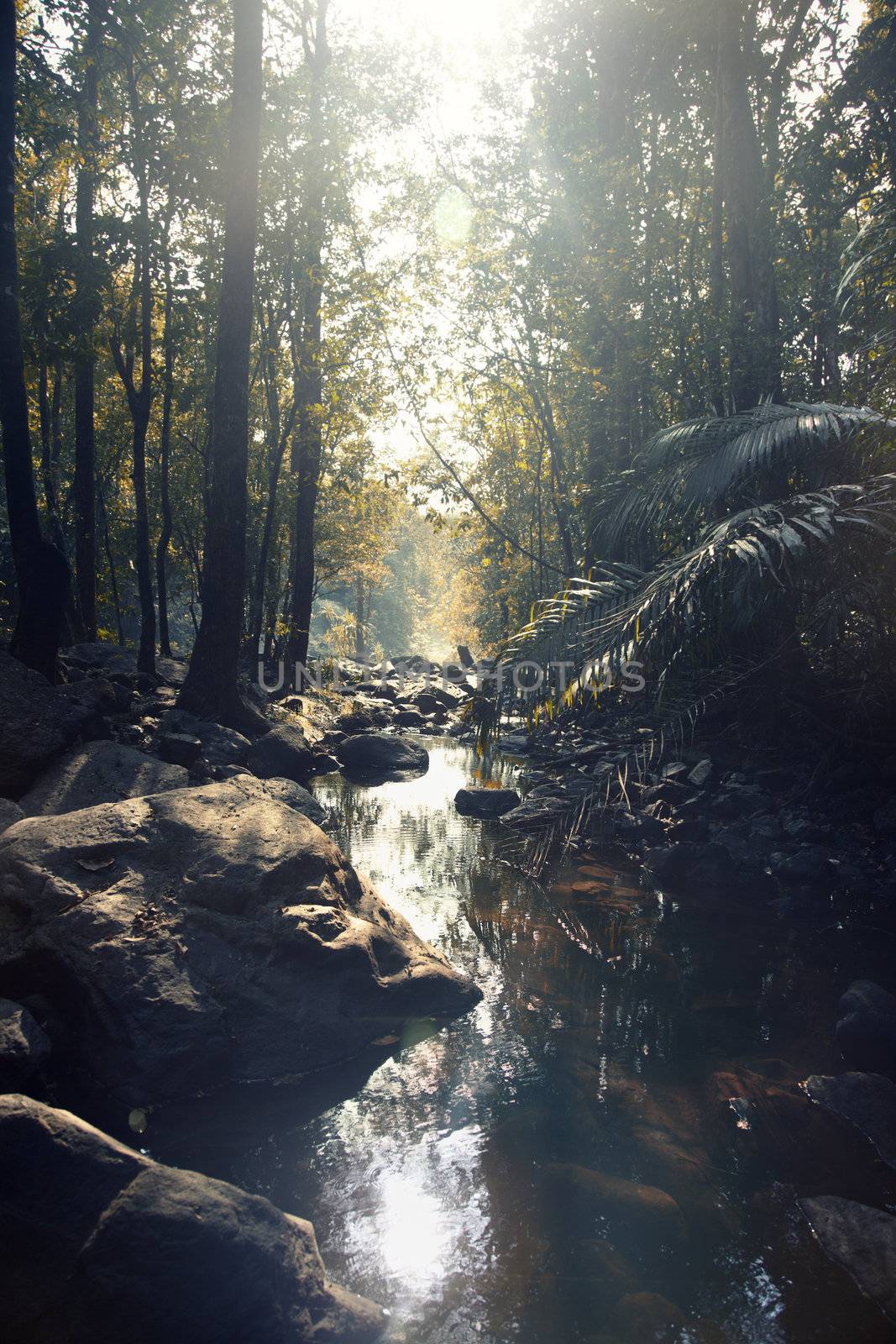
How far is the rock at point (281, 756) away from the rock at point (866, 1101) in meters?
7.93

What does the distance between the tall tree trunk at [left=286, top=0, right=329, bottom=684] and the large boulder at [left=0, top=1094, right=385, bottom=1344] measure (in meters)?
14.0

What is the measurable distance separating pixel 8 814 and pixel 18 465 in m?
5.10

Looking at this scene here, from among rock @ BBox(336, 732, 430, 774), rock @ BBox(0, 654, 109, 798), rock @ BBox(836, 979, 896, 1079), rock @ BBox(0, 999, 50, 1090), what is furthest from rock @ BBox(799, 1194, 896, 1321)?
rock @ BBox(336, 732, 430, 774)

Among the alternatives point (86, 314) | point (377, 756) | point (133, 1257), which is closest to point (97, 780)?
point (133, 1257)

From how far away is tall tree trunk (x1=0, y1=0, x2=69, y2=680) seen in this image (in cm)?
927

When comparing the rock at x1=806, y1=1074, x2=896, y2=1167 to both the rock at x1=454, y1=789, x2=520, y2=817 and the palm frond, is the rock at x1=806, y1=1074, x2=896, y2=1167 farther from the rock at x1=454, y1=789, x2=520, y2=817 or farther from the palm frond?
the rock at x1=454, y1=789, x2=520, y2=817

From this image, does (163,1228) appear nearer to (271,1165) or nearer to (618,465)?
(271,1165)

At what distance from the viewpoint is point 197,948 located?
4.89 m

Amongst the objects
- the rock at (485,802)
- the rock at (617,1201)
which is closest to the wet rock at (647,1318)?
the rock at (617,1201)

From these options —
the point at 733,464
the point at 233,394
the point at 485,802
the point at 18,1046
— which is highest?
the point at 233,394

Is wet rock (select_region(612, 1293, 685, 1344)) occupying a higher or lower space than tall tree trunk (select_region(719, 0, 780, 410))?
lower

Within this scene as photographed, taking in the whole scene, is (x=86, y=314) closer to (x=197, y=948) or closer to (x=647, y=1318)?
(x=197, y=948)

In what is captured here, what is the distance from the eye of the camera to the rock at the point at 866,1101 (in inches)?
168

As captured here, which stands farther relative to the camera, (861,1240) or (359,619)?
(359,619)
